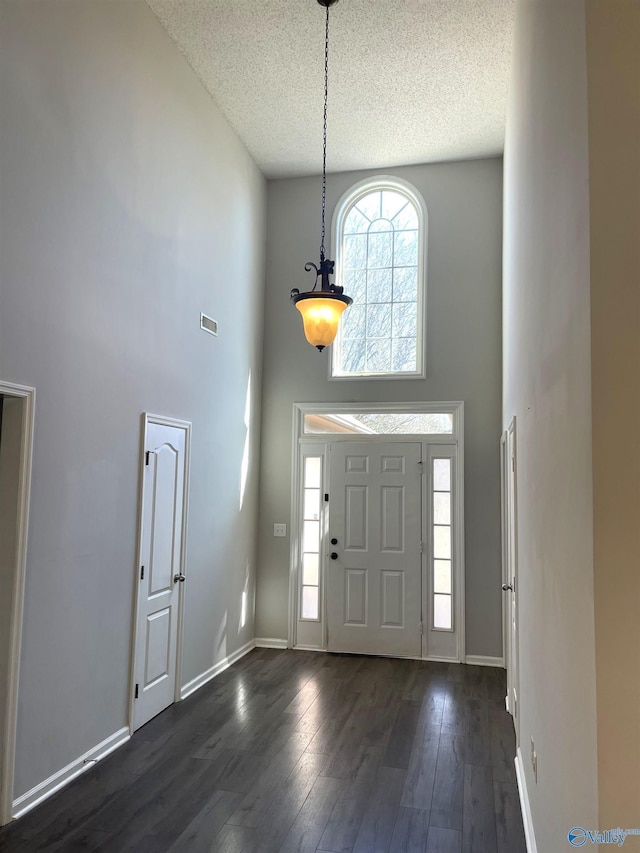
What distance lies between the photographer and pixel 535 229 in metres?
2.67

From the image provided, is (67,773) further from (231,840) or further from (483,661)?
(483,661)

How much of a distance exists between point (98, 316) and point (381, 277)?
139 inches

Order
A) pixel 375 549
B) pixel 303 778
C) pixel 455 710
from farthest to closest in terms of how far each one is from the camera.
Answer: pixel 375 549 → pixel 455 710 → pixel 303 778

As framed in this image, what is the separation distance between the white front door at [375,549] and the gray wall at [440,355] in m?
0.50

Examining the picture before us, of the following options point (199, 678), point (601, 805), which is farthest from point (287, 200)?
point (601, 805)

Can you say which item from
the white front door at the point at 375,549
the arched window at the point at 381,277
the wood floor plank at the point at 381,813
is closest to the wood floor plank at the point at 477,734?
the wood floor plank at the point at 381,813

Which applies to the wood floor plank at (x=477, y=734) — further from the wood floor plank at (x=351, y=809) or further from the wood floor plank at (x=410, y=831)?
the wood floor plank at (x=410, y=831)

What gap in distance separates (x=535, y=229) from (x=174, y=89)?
10.6ft

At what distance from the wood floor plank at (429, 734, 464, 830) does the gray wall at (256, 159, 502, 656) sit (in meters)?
1.92

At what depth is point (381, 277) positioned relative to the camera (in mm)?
6359

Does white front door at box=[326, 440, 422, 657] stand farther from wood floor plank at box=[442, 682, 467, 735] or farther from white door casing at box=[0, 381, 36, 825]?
white door casing at box=[0, 381, 36, 825]

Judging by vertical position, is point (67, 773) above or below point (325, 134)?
below

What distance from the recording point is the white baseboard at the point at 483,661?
5.57m

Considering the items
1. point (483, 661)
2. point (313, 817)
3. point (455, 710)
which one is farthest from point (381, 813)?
point (483, 661)
